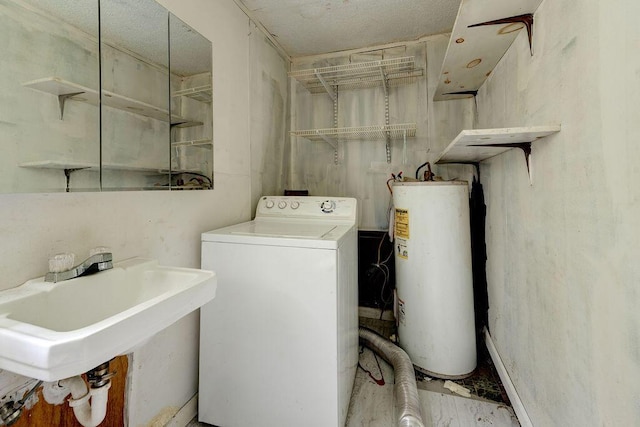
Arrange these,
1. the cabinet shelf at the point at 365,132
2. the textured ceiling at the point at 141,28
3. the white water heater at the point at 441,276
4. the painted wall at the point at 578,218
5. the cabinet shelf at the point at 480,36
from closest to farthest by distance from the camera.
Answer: the painted wall at the point at 578,218
the textured ceiling at the point at 141,28
the cabinet shelf at the point at 480,36
the white water heater at the point at 441,276
the cabinet shelf at the point at 365,132

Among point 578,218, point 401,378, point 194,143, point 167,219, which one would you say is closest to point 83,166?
point 167,219

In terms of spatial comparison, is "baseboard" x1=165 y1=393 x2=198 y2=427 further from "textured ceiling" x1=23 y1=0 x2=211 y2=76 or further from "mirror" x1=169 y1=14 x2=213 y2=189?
"textured ceiling" x1=23 y1=0 x2=211 y2=76

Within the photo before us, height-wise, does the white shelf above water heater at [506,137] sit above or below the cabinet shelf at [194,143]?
below

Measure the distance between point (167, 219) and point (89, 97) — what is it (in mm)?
570

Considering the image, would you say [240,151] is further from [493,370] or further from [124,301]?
[493,370]

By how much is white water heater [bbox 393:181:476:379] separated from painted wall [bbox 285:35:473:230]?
2.31 ft

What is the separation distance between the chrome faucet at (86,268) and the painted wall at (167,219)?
0.32 ft

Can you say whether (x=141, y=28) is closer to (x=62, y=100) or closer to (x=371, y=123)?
(x=62, y=100)

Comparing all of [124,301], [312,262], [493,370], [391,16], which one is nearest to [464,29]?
[391,16]

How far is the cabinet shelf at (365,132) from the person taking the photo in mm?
2188

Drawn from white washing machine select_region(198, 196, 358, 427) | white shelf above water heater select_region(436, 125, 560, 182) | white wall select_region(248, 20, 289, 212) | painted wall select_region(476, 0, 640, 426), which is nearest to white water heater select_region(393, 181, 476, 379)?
painted wall select_region(476, 0, 640, 426)

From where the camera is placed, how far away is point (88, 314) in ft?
3.14

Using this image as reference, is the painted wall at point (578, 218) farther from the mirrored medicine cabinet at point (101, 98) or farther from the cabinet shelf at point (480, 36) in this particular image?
the mirrored medicine cabinet at point (101, 98)

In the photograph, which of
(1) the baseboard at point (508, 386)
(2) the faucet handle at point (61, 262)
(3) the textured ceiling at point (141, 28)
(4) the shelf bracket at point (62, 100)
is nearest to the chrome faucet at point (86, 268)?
(2) the faucet handle at point (61, 262)
